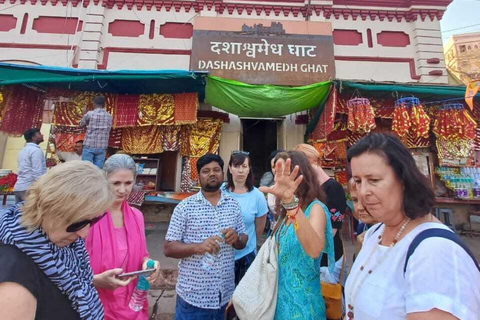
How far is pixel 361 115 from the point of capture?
18.6 ft

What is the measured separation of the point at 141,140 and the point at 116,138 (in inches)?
25.9

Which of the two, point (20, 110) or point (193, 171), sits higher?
point (20, 110)

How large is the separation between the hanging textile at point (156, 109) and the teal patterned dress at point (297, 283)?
17.9 feet

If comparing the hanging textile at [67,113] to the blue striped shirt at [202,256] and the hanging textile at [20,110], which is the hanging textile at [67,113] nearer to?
the hanging textile at [20,110]

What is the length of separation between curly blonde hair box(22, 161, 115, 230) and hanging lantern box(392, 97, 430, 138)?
21.6ft

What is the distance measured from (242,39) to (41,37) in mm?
6593

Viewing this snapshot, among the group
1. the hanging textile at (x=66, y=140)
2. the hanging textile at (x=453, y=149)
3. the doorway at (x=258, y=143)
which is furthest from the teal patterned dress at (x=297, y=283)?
the hanging textile at (x=453, y=149)

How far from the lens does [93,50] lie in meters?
7.73

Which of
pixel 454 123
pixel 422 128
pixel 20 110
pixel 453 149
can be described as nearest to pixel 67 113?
pixel 20 110

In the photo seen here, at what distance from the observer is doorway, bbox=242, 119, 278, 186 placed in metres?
8.67

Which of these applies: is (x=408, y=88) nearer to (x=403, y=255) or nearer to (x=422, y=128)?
(x=422, y=128)

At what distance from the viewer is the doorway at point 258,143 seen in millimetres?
8672

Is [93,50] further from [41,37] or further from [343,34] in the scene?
[343,34]

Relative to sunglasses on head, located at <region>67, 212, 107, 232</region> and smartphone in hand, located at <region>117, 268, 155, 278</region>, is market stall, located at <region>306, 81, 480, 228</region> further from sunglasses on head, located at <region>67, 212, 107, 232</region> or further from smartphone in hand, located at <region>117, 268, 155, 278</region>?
sunglasses on head, located at <region>67, 212, 107, 232</region>
